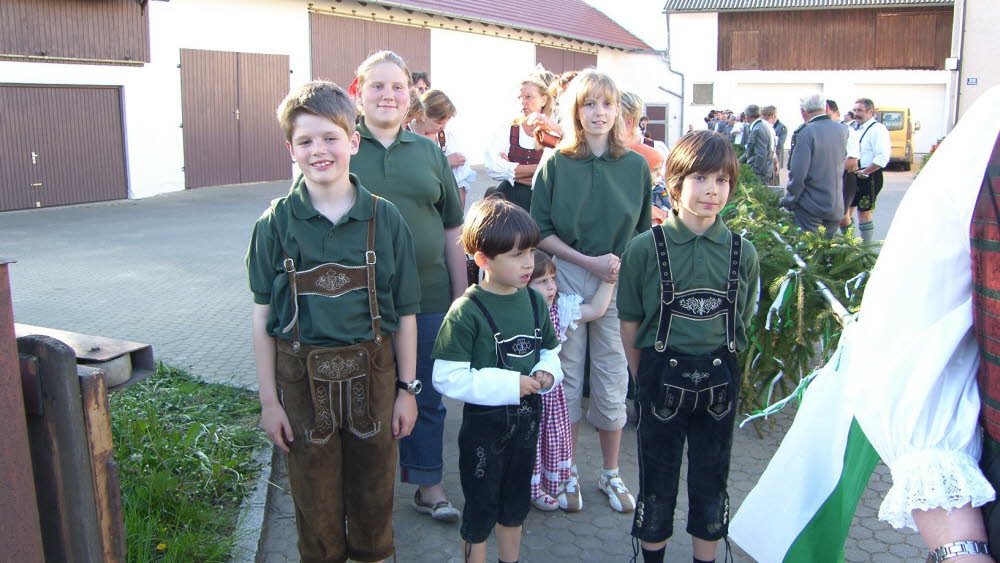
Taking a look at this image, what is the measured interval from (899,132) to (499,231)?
2857 centimetres

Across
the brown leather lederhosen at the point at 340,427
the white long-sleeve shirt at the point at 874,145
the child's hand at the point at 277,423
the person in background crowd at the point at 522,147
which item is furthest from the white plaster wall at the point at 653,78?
the child's hand at the point at 277,423

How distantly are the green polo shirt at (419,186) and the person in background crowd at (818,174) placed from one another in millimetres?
5341

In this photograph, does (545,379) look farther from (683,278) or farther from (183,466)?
(183,466)

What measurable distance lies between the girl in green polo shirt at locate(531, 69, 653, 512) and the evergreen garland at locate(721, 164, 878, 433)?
80 cm

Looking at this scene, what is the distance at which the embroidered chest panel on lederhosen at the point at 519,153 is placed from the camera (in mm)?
5371

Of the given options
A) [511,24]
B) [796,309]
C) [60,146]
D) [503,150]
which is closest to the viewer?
[796,309]

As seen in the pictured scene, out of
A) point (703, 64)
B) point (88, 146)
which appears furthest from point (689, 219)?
point (703, 64)

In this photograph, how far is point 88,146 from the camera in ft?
48.9

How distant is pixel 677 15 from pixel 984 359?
117 feet

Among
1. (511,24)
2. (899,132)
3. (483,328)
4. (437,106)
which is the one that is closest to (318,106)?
(483,328)

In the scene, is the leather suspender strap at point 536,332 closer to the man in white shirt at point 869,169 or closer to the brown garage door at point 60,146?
the man in white shirt at point 869,169

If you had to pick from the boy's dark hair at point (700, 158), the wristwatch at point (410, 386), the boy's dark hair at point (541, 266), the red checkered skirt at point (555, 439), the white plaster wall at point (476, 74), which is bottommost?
the red checkered skirt at point (555, 439)

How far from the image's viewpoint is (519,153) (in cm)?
539

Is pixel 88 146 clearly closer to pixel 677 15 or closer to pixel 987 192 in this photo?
pixel 987 192
